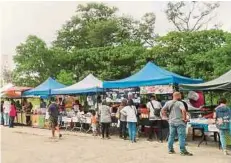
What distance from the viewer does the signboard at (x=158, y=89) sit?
47.2 ft

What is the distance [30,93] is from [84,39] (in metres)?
28.8

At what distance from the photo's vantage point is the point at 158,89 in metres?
14.8

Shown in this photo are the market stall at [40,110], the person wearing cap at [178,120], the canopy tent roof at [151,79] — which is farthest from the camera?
the market stall at [40,110]

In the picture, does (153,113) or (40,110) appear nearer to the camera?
(153,113)

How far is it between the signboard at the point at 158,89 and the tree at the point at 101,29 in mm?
26291

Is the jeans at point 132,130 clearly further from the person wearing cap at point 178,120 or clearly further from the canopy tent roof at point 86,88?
the canopy tent roof at point 86,88

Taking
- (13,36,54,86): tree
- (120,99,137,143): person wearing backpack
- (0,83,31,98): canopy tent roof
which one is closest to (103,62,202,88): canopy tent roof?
(120,99,137,143): person wearing backpack

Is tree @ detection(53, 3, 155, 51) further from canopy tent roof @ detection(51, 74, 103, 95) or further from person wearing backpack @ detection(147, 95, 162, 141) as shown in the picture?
person wearing backpack @ detection(147, 95, 162, 141)

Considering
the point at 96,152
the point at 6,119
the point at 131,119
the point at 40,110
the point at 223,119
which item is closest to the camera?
the point at 223,119

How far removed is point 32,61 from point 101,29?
987cm

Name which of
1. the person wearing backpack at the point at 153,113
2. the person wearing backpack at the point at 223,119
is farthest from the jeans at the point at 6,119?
the person wearing backpack at the point at 223,119

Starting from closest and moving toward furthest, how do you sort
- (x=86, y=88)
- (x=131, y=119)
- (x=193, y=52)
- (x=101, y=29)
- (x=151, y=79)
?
(x=131, y=119) < (x=151, y=79) < (x=86, y=88) < (x=193, y=52) < (x=101, y=29)

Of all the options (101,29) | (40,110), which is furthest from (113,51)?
(40,110)

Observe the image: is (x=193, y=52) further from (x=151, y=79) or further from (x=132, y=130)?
(x=132, y=130)
